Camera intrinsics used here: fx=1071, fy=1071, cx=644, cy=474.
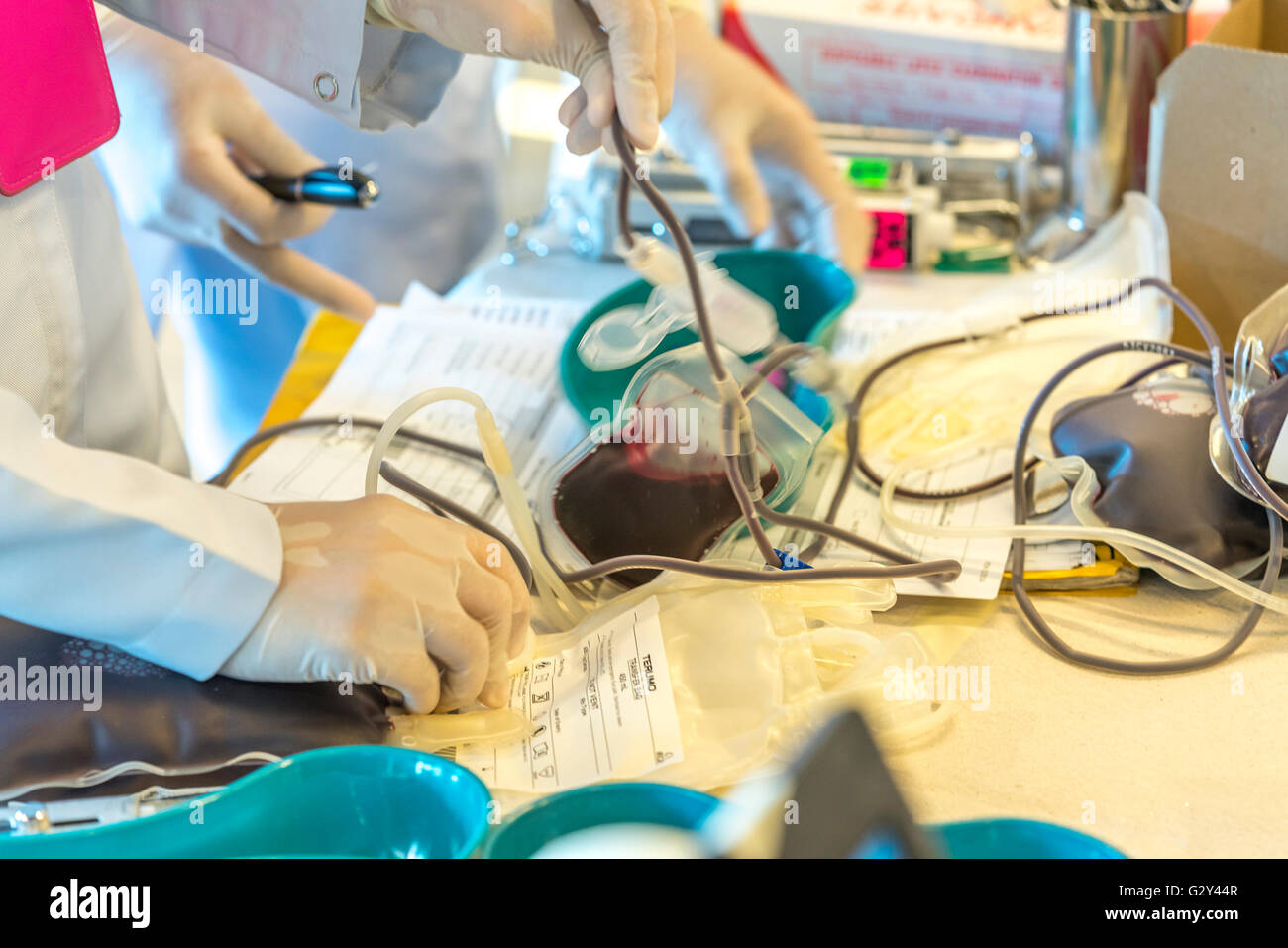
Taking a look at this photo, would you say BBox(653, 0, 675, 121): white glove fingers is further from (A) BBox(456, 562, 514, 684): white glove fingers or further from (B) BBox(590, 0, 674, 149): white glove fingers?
(A) BBox(456, 562, 514, 684): white glove fingers

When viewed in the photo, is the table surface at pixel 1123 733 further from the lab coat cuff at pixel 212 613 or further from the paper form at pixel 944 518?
the lab coat cuff at pixel 212 613

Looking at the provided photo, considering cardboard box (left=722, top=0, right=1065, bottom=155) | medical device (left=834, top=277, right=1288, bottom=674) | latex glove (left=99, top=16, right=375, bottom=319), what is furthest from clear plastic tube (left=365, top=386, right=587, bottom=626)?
cardboard box (left=722, top=0, right=1065, bottom=155)

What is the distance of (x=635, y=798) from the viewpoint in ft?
1.36

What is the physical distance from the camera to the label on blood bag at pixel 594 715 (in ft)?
1.62

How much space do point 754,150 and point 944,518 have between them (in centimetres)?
47

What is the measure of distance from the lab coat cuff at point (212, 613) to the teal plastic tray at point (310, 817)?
9cm

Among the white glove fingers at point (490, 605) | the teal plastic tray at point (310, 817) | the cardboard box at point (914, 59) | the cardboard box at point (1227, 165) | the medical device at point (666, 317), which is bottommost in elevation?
the teal plastic tray at point (310, 817)

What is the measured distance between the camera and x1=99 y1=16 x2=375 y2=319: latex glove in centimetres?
90

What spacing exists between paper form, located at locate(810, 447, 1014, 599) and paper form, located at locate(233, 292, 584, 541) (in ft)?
0.62

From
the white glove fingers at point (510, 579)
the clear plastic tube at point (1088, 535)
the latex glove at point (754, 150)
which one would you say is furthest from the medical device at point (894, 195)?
the white glove fingers at point (510, 579)
